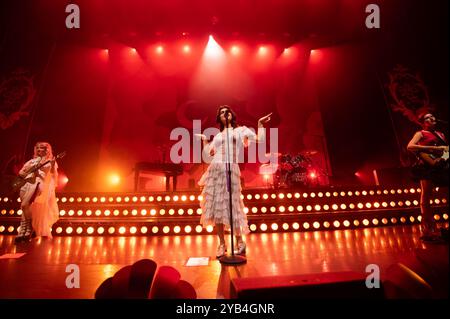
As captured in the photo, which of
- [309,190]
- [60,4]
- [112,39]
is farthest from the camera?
[112,39]

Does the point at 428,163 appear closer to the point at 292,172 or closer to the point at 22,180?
the point at 292,172

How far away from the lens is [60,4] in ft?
21.4

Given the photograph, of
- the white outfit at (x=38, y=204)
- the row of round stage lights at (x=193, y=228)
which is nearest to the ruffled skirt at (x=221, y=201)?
the row of round stage lights at (x=193, y=228)

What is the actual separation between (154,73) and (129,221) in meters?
5.77

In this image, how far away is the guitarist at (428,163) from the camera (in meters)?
2.88

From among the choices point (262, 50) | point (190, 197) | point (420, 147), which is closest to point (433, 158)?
point (420, 147)

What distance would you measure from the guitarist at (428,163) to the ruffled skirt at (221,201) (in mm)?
2296

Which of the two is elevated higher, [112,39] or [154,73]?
[112,39]

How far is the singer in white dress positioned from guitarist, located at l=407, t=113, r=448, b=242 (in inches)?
81.9

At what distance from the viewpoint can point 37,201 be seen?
3.73 m

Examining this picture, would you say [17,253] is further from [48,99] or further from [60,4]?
[60,4]

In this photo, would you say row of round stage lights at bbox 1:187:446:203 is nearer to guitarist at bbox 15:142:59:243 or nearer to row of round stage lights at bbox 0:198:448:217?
row of round stage lights at bbox 0:198:448:217

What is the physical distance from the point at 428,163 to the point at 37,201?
5.61m

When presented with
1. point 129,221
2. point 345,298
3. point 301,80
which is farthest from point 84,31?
point 345,298
